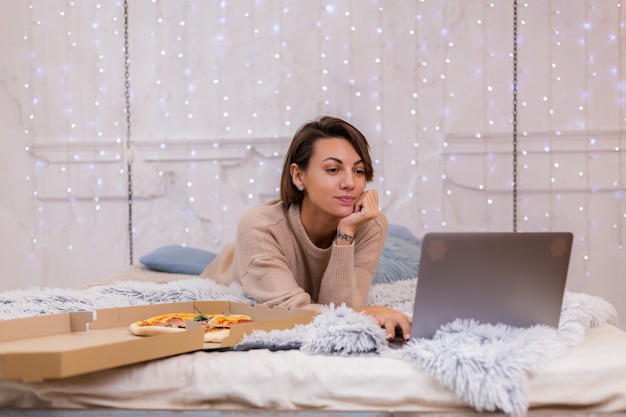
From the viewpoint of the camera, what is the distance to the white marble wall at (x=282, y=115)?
12.4 feet

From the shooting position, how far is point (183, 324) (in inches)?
67.2

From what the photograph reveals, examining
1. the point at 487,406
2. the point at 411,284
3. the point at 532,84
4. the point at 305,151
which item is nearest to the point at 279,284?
the point at 305,151

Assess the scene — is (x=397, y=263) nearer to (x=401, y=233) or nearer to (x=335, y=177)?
(x=401, y=233)

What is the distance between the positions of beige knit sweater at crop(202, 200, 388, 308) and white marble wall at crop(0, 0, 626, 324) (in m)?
1.51

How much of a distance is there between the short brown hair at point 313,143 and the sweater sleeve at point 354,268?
18 cm

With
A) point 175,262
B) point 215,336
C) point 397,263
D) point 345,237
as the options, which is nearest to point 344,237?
point 345,237

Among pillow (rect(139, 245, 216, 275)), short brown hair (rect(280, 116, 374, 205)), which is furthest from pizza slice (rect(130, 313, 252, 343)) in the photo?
pillow (rect(139, 245, 216, 275))

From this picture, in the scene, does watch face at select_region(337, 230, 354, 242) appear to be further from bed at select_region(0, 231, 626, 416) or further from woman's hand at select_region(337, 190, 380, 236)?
bed at select_region(0, 231, 626, 416)

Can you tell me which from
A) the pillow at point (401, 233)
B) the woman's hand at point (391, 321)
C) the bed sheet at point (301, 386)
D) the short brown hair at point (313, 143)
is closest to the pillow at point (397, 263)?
the pillow at point (401, 233)

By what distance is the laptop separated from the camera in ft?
4.51

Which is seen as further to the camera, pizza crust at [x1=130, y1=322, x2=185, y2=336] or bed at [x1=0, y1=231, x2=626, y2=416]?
pizza crust at [x1=130, y1=322, x2=185, y2=336]

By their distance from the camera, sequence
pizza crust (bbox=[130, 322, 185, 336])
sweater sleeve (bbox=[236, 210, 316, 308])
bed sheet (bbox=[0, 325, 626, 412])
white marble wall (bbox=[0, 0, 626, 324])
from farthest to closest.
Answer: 1. white marble wall (bbox=[0, 0, 626, 324])
2. sweater sleeve (bbox=[236, 210, 316, 308])
3. pizza crust (bbox=[130, 322, 185, 336])
4. bed sheet (bbox=[0, 325, 626, 412])

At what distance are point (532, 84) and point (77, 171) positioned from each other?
2.37m

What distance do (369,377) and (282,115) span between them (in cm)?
268
